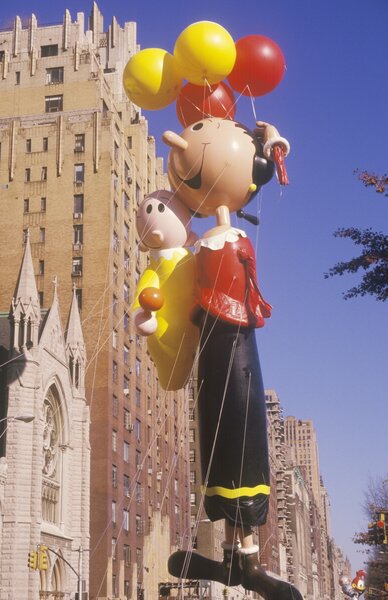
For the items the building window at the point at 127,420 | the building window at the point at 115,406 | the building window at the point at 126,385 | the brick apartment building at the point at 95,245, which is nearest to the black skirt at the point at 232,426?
the brick apartment building at the point at 95,245

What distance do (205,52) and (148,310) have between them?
432 centimetres

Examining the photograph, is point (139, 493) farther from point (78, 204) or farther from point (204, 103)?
point (204, 103)

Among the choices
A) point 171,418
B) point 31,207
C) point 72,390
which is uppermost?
point 31,207

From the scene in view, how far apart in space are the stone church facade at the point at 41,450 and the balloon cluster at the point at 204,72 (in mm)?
27298

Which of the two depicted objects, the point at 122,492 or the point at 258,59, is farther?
the point at 122,492

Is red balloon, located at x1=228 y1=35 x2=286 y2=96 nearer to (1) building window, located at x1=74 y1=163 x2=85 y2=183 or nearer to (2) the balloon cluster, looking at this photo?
(2) the balloon cluster

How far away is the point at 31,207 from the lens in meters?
59.3

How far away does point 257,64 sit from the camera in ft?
47.5

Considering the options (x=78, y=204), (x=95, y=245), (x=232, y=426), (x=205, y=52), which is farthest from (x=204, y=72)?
(x=78, y=204)

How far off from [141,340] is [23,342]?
19.4 m

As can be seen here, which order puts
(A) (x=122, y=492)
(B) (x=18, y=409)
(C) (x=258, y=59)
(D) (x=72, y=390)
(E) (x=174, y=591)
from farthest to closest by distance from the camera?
(E) (x=174, y=591) < (A) (x=122, y=492) < (D) (x=72, y=390) < (B) (x=18, y=409) < (C) (x=258, y=59)

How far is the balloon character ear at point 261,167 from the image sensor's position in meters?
13.9

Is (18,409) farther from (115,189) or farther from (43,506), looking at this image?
(115,189)

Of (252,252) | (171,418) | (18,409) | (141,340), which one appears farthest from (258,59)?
(171,418)
